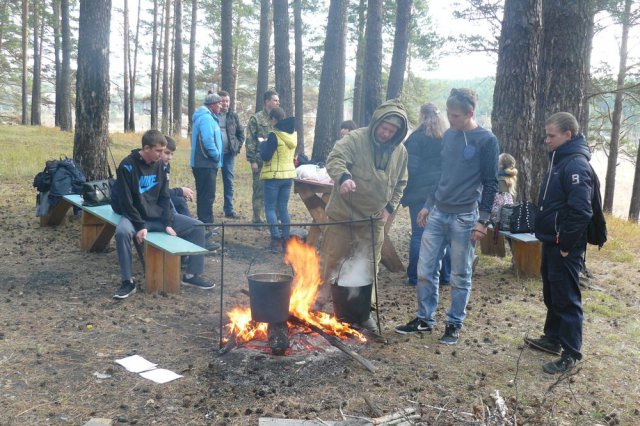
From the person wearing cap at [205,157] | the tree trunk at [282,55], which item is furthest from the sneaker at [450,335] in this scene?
the tree trunk at [282,55]

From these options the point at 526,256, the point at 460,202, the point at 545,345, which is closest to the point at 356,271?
the point at 460,202

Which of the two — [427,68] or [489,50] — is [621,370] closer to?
[489,50]

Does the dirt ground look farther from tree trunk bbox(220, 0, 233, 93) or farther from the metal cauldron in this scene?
tree trunk bbox(220, 0, 233, 93)

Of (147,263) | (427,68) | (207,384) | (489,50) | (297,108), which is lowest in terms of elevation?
(207,384)

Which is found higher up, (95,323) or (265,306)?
(265,306)

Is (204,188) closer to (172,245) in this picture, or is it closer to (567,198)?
(172,245)

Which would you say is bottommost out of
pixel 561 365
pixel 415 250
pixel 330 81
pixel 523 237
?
pixel 561 365

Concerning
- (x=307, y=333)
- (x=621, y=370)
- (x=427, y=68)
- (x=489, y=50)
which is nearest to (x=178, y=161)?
(x=489, y=50)

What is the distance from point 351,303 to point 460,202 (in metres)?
1.36

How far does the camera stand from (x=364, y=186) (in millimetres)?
5254

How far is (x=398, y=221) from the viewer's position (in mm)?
11297

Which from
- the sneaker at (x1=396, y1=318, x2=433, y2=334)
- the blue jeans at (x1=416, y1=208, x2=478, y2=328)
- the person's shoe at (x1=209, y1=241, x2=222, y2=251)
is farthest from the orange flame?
the person's shoe at (x1=209, y1=241, x2=222, y2=251)

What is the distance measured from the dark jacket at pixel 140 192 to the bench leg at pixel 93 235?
4.60 ft

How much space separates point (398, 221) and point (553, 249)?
6798mm
